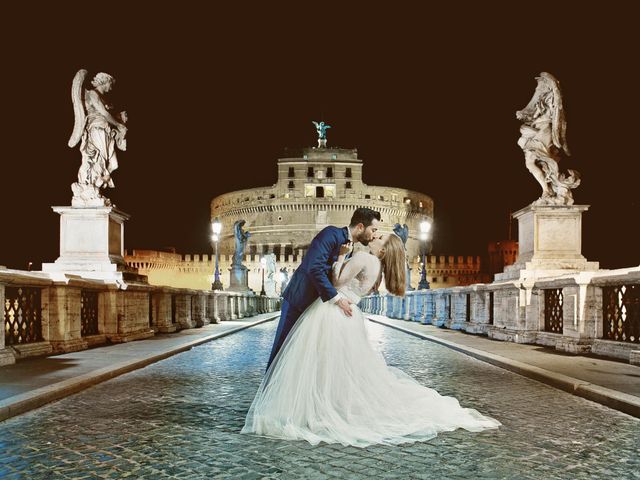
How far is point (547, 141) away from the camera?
13.0 metres

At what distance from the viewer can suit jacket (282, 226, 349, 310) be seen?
14.9 feet

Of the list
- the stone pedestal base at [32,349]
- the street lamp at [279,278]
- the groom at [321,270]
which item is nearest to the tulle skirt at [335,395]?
the groom at [321,270]

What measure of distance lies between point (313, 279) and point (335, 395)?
2.71 ft

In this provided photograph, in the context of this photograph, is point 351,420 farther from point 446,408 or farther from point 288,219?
point 288,219

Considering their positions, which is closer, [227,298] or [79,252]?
[79,252]

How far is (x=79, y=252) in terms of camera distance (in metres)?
12.3

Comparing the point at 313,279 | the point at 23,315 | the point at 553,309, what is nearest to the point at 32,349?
the point at 23,315

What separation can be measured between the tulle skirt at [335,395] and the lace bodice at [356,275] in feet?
0.46

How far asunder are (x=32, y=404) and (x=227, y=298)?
1963 cm

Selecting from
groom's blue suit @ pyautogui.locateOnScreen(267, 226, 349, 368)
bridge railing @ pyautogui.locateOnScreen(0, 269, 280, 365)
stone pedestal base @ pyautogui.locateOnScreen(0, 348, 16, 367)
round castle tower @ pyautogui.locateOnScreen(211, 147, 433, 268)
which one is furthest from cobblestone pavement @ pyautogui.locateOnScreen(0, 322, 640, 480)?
round castle tower @ pyautogui.locateOnScreen(211, 147, 433, 268)

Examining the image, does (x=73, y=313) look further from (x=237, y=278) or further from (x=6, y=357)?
(x=237, y=278)

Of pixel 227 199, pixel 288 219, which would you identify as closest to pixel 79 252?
pixel 288 219

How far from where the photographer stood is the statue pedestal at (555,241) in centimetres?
1227

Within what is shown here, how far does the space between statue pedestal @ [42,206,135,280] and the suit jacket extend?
809cm
